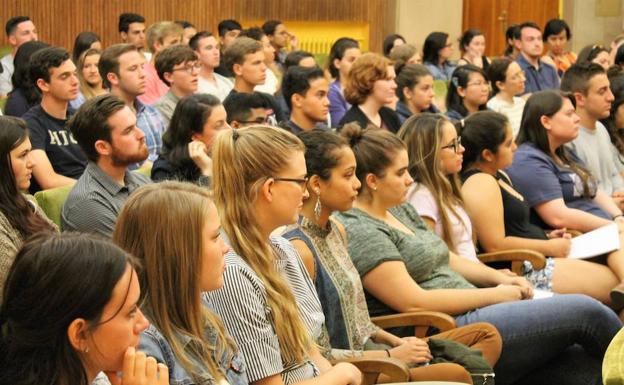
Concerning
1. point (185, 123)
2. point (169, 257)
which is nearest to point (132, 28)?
point (185, 123)

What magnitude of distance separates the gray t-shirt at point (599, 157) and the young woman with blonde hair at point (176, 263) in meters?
3.65

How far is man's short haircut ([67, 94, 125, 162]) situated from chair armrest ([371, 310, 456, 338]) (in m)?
1.12

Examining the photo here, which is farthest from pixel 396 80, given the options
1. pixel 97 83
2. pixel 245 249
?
pixel 245 249

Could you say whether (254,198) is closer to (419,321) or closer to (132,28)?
(419,321)

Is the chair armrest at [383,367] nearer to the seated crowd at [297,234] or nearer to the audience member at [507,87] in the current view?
the seated crowd at [297,234]

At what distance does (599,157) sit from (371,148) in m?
2.46

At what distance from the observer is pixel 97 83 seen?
6047mm

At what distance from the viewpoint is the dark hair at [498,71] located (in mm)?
7391

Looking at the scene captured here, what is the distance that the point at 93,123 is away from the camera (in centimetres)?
372

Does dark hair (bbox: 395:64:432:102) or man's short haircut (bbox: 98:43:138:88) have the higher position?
man's short haircut (bbox: 98:43:138:88)

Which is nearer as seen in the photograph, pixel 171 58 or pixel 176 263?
pixel 176 263

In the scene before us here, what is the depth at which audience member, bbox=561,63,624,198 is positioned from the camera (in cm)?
558

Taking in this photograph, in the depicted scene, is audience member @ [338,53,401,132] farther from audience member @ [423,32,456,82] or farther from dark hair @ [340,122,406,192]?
audience member @ [423,32,456,82]

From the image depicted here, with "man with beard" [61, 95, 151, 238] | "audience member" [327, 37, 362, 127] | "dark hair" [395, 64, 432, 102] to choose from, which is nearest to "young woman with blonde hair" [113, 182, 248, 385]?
"man with beard" [61, 95, 151, 238]
